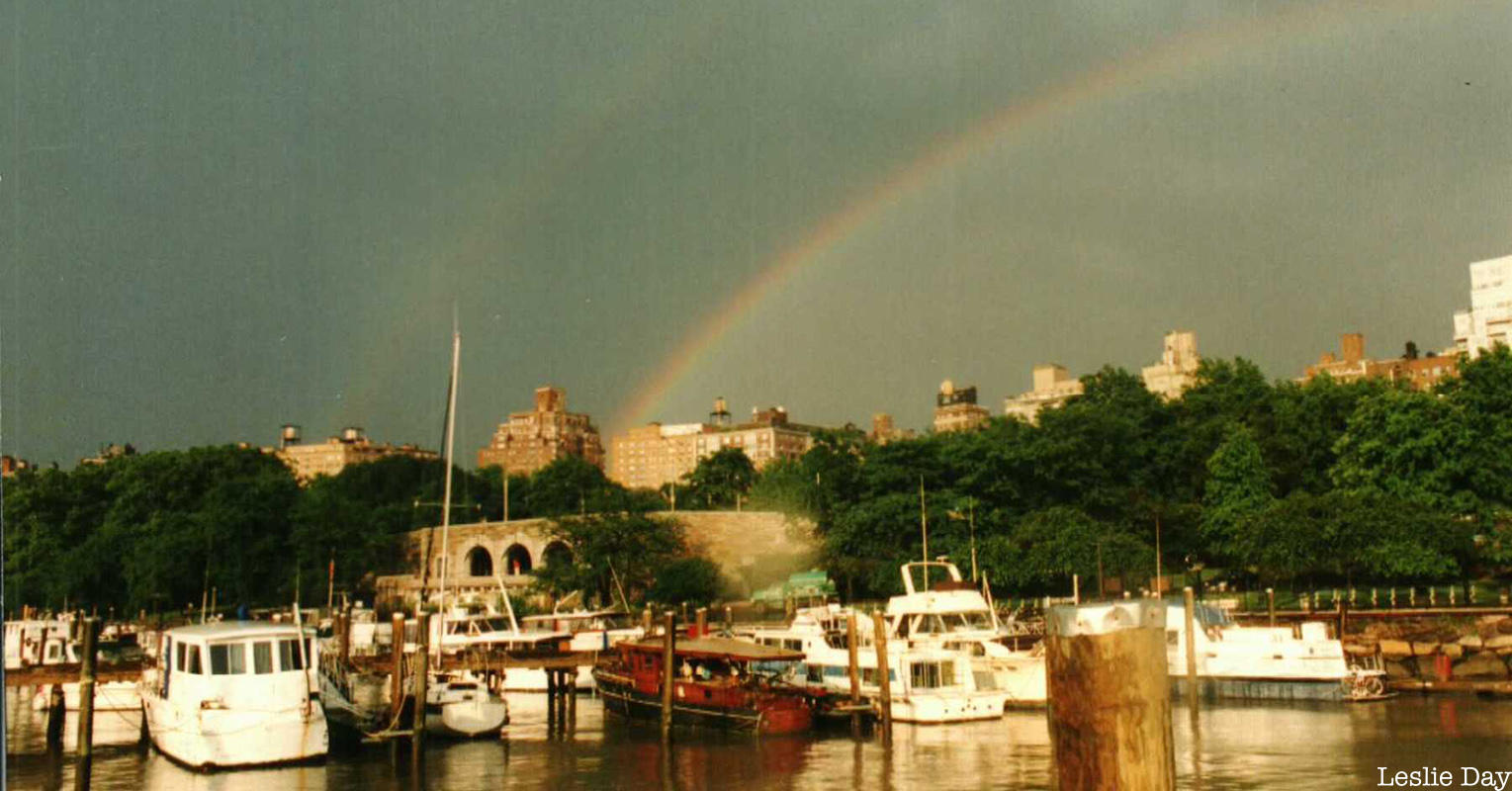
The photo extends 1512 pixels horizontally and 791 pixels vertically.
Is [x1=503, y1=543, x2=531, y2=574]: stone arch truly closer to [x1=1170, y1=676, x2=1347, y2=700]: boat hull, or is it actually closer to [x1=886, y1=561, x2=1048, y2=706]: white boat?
[x1=886, y1=561, x2=1048, y2=706]: white boat

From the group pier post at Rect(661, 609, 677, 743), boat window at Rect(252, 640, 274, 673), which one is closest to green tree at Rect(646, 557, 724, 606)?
pier post at Rect(661, 609, 677, 743)

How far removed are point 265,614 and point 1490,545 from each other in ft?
222

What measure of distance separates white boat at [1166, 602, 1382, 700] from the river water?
636 millimetres

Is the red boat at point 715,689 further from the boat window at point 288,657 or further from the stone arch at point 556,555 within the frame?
the stone arch at point 556,555

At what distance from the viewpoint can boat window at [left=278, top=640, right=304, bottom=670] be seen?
28.6 m

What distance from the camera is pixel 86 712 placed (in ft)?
83.5

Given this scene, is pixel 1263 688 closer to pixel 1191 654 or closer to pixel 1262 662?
pixel 1262 662

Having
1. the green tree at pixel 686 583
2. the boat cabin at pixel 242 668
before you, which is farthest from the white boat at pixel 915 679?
the green tree at pixel 686 583

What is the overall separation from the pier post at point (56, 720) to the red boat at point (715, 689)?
14.8 metres

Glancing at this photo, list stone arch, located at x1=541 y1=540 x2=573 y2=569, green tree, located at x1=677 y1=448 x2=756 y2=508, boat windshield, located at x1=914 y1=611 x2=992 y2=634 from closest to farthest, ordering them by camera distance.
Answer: boat windshield, located at x1=914 y1=611 x2=992 y2=634 < stone arch, located at x1=541 y1=540 x2=573 y2=569 < green tree, located at x1=677 y1=448 x2=756 y2=508

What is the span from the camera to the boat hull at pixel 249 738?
28188 millimetres

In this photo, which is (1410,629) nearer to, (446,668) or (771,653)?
(771,653)

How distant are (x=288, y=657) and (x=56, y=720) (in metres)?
11.8

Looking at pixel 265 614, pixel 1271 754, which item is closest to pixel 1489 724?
pixel 1271 754
